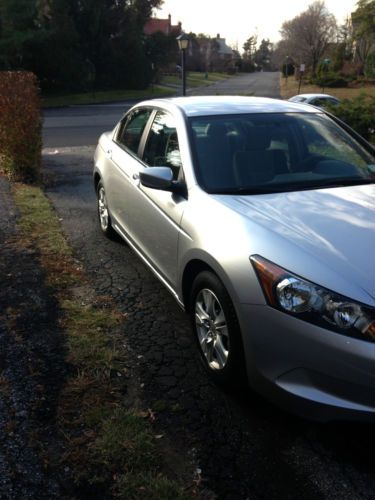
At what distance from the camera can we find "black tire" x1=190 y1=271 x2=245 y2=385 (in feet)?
8.93

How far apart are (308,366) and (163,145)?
2.30 meters

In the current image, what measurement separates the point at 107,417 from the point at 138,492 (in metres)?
0.58

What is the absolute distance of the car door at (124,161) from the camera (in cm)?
457

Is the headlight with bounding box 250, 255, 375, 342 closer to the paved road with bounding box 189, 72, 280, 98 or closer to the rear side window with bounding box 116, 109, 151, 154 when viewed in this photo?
the rear side window with bounding box 116, 109, 151, 154

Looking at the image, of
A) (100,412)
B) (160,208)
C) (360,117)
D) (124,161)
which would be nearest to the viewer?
(100,412)

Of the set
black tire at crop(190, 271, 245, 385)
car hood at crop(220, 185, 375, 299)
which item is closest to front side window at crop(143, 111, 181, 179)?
car hood at crop(220, 185, 375, 299)

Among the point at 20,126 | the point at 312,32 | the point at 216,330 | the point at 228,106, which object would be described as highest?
the point at 312,32

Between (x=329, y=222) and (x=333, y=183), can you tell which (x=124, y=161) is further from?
(x=329, y=222)

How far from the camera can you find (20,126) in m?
8.38

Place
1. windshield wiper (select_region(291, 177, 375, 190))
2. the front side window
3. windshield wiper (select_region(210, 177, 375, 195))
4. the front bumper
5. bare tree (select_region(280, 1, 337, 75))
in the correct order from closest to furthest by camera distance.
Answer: the front bumper < windshield wiper (select_region(210, 177, 375, 195)) < windshield wiper (select_region(291, 177, 375, 190)) < the front side window < bare tree (select_region(280, 1, 337, 75))

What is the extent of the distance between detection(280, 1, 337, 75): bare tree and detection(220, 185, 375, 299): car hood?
2263 inches

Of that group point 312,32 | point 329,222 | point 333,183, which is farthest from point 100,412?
point 312,32

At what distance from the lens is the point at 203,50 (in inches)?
3713

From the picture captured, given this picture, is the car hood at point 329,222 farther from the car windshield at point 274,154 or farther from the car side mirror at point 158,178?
the car side mirror at point 158,178
